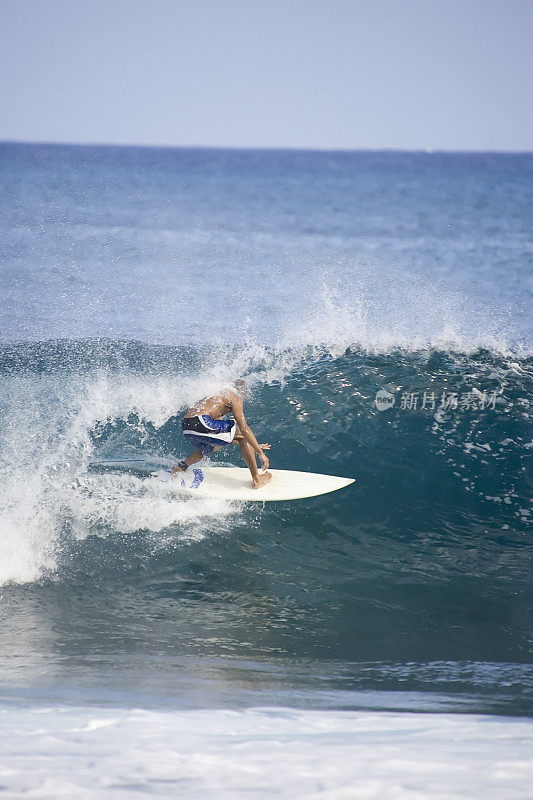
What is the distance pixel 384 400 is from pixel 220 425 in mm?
2687

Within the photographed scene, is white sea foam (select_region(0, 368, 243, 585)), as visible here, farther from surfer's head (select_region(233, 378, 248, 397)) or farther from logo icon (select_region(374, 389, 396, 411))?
logo icon (select_region(374, 389, 396, 411))

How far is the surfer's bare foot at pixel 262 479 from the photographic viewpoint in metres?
6.39

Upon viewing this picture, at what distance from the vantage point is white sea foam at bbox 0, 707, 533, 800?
2498 mm

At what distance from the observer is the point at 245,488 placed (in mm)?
6402

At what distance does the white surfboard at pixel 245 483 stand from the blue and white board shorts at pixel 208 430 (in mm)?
366

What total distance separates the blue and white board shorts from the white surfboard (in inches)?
14.4

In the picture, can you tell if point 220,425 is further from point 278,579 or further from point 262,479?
point 278,579

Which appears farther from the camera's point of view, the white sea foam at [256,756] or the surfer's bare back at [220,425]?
the surfer's bare back at [220,425]

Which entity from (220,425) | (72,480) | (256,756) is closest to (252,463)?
(220,425)

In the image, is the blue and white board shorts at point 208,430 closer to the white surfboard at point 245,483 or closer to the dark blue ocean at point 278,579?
the white surfboard at point 245,483

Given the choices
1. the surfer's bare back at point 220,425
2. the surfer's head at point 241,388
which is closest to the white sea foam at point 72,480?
the surfer's bare back at point 220,425

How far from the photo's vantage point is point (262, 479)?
6.46m

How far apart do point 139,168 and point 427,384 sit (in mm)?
51696

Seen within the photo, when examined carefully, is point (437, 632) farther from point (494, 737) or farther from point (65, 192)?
point (65, 192)
